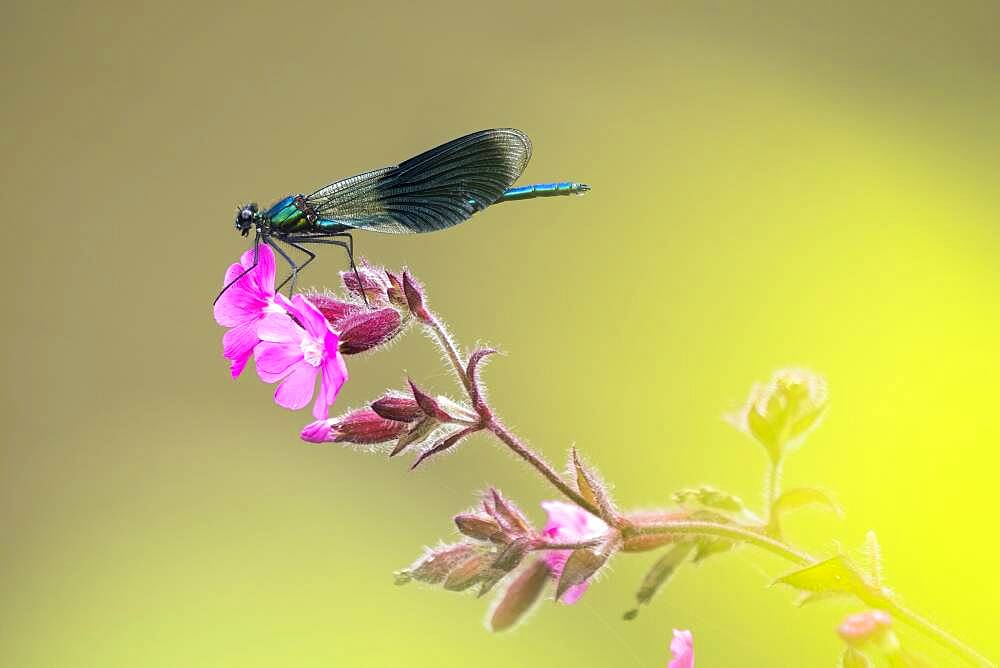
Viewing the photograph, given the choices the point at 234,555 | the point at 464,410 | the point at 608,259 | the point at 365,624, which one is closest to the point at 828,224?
the point at 608,259

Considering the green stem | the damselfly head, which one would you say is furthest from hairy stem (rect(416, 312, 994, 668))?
the damselfly head

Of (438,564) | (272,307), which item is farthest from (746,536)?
(272,307)

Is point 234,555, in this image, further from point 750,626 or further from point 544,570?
point 544,570

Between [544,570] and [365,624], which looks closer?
[544,570]

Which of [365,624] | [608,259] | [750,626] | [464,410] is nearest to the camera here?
[464,410]

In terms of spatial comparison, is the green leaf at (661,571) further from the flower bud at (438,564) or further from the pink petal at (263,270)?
the pink petal at (263,270)

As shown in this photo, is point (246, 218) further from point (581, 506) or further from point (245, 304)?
point (581, 506)
